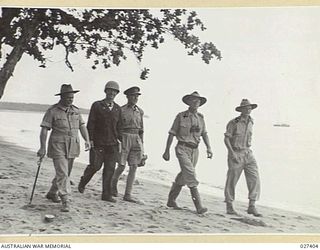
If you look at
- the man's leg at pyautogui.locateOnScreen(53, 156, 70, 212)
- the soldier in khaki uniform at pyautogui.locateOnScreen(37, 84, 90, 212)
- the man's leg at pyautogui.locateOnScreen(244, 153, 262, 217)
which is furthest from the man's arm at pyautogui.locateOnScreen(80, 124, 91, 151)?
the man's leg at pyautogui.locateOnScreen(244, 153, 262, 217)

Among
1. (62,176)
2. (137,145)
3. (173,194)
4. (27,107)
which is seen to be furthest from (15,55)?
(173,194)

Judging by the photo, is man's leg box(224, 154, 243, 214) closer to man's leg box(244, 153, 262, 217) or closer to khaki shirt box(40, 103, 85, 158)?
man's leg box(244, 153, 262, 217)

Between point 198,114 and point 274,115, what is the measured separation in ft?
1.18

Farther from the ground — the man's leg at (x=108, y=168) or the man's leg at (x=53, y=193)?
the man's leg at (x=108, y=168)

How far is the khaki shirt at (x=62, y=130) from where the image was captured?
2441 mm

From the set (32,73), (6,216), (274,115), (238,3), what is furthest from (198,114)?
(6,216)

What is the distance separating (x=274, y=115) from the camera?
8.20 feet

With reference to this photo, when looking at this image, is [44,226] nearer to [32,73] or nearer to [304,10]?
[32,73]

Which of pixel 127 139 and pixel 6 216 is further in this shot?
pixel 127 139

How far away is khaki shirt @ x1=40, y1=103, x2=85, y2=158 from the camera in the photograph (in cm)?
244

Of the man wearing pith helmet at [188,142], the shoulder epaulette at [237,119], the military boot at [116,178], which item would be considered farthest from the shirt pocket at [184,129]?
the military boot at [116,178]

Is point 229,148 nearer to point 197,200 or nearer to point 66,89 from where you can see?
point 197,200

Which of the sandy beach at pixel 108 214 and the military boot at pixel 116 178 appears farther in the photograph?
the military boot at pixel 116 178

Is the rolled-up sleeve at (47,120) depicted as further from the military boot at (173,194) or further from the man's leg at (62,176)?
the military boot at (173,194)
